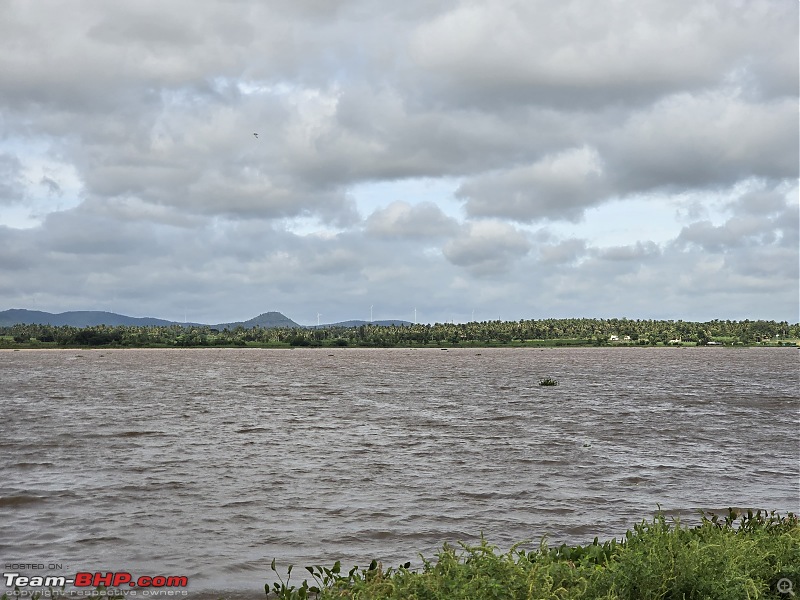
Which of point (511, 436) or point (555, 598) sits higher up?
point (555, 598)

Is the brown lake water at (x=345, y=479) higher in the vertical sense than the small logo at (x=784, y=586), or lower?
lower

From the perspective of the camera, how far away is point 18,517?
23906 millimetres

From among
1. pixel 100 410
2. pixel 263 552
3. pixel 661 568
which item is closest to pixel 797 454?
pixel 263 552

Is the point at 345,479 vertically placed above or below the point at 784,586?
below

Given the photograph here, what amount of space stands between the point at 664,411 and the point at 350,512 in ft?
157

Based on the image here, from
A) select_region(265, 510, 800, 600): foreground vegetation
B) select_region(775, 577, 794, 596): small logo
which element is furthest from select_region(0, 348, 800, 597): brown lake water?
select_region(775, 577, 794, 596): small logo

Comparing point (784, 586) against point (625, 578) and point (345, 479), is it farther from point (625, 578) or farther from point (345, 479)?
point (345, 479)

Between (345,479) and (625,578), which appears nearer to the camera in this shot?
(625,578)

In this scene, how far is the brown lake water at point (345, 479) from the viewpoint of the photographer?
2061 centimetres

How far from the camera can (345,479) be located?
3050 centimetres

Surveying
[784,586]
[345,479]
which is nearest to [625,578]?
[784,586]

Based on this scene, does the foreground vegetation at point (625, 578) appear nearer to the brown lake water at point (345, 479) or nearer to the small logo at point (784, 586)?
the small logo at point (784, 586)

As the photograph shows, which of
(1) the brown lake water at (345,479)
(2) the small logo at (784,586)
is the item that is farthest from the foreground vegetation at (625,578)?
(1) the brown lake water at (345,479)

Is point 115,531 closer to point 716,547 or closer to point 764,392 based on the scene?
point 716,547
